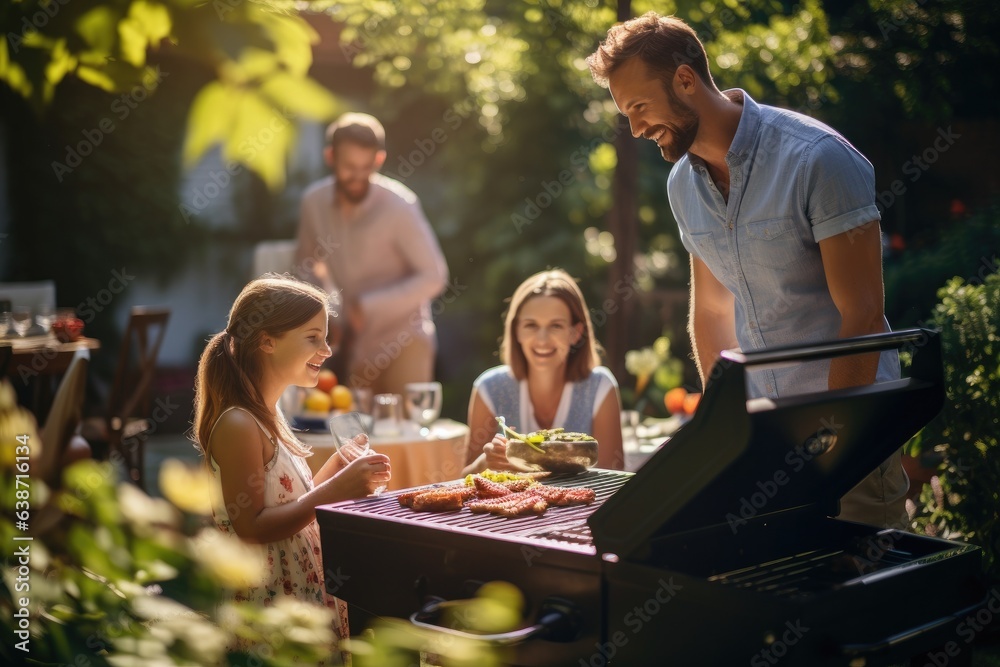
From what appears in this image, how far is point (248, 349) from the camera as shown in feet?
9.24

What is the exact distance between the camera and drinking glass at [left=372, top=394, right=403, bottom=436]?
4.81 metres

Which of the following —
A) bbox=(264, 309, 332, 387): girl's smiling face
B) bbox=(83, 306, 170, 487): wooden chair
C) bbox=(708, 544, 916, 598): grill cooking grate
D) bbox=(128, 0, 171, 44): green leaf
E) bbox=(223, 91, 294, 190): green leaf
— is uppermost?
bbox=(128, 0, 171, 44): green leaf

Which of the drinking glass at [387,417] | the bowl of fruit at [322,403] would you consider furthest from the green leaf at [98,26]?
the bowl of fruit at [322,403]

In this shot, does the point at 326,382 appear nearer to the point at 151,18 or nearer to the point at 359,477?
the point at 359,477

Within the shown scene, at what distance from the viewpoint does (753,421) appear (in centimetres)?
167

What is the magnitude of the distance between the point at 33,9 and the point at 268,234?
36.0ft

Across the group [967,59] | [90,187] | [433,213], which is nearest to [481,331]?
[433,213]

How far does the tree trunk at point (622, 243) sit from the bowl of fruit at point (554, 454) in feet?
13.1

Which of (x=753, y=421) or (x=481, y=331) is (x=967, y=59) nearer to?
(x=753, y=421)

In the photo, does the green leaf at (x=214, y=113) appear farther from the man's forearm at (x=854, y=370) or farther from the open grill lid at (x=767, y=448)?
the man's forearm at (x=854, y=370)

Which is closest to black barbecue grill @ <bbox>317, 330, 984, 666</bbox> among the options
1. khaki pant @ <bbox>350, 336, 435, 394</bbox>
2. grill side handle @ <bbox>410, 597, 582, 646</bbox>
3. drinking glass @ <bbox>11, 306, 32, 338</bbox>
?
grill side handle @ <bbox>410, 597, 582, 646</bbox>

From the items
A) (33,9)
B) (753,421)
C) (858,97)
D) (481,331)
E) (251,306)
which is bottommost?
(481,331)

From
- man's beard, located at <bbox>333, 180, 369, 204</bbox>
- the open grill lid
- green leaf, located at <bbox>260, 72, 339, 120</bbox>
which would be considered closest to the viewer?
green leaf, located at <bbox>260, 72, 339, 120</bbox>

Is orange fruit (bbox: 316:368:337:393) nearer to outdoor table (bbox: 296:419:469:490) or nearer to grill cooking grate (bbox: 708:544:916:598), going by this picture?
outdoor table (bbox: 296:419:469:490)
